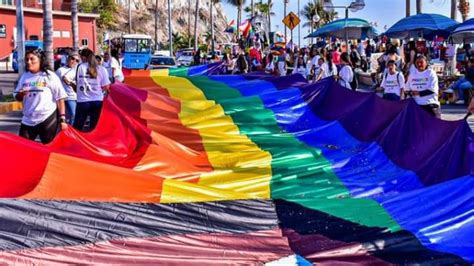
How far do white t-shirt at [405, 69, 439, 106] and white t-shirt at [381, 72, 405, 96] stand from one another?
2.47 feet

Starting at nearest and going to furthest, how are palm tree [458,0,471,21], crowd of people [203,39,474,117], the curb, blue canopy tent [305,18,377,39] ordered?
crowd of people [203,39,474,117]
the curb
blue canopy tent [305,18,377,39]
palm tree [458,0,471,21]

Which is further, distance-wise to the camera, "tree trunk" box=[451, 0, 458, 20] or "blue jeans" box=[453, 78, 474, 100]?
"tree trunk" box=[451, 0, 458, 20]

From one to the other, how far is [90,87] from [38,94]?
2.49m

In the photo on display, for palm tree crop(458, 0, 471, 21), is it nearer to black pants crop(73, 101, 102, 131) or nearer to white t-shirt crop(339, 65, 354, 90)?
white t-shirt crop(339, 65, 354, 90)

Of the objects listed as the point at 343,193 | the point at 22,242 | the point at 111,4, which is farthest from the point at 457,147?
the point at 111,4

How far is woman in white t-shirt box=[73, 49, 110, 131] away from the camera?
1098 centimetres

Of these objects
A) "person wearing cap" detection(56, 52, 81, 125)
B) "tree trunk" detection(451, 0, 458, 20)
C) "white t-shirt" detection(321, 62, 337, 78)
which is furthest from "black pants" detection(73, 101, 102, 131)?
"tree trunk" detection(451, 0, 458, 20)

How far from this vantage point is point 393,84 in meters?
12.5

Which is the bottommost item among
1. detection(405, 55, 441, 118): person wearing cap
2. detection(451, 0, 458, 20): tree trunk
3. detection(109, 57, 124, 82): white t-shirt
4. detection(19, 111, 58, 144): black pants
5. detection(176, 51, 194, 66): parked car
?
detection(19, 111, 58, 144): black pants

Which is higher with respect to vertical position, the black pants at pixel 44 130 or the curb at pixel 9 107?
the black pants at pixel 44 130

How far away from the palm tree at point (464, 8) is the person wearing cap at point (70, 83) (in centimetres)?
3684

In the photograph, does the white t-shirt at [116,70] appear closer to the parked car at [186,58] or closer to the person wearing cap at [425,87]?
the person wearing cap at [425,87]

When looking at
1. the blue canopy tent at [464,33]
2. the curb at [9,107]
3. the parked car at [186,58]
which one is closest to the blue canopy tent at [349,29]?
the blue canopy tent at [464,33]

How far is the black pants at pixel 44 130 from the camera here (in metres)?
8.64
